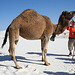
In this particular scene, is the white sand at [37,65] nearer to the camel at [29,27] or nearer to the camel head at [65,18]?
the camel at [29,27]

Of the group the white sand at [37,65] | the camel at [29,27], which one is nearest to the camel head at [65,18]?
the camel at [29,27]

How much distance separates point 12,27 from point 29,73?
187 cm

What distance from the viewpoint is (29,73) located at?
376 centimetres

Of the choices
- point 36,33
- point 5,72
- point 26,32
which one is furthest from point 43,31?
point 5,72

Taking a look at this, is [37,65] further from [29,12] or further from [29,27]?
[29,12]

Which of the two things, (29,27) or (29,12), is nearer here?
(29,27)

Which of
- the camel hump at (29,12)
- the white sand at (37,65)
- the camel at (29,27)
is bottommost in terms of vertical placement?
Answer: the white sand at (37,65)

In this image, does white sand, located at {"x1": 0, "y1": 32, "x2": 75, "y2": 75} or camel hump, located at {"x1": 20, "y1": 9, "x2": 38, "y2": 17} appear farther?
camel hump, located at {"x1": 20, "y1": 9, "x2": 38, "y2": 17}

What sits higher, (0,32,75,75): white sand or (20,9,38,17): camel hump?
(20,9,38,17): camel hump

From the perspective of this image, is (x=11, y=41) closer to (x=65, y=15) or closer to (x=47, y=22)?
(x=47, y=22)

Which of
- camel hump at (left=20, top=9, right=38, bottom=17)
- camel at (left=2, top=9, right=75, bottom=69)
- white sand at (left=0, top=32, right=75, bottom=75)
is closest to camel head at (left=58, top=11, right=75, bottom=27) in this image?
camel at (left=2, top=9, right=75, bottom=69)

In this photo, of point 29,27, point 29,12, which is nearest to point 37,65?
point 29,27

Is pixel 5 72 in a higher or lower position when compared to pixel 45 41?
lower

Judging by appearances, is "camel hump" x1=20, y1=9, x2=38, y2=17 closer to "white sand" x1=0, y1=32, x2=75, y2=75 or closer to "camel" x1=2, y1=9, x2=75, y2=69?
"camel" x1=2, y1=9, x2=75, y2=69
